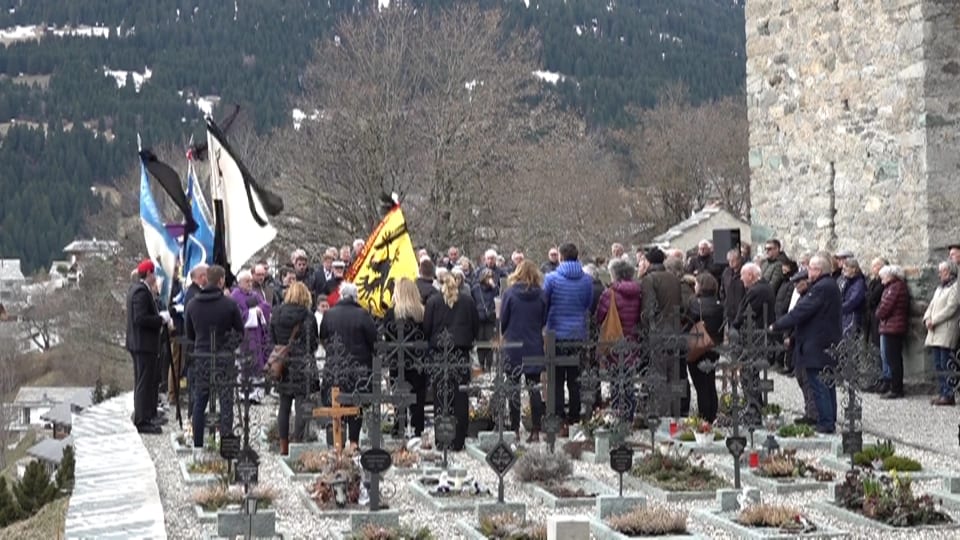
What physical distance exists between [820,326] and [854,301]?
277cm

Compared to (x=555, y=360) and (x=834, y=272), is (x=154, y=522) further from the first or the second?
(x=834, y=272)

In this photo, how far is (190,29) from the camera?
590 feet

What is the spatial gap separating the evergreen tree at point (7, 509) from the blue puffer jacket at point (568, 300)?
37.7 ft

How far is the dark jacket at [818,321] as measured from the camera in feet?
53.4

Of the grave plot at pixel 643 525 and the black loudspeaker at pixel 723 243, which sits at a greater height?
the black loudspeaker at pixel 723 243

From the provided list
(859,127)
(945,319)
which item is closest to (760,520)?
(945,319)

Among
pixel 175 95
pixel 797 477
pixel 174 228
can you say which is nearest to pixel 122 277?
pixel 174 228

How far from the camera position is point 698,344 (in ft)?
56.3

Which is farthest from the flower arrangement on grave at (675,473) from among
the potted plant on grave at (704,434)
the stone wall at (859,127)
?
the stone wall at (859,127)

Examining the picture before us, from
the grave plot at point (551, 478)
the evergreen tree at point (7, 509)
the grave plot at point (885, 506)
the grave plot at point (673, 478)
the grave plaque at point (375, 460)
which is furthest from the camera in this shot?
the evergreen tree at point (7, 509)

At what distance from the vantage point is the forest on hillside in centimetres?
12888

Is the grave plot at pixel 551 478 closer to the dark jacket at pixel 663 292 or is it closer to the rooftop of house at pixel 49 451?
the dark jacket at pixel 663 292

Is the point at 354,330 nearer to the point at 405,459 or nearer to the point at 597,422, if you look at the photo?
the point at 405,459

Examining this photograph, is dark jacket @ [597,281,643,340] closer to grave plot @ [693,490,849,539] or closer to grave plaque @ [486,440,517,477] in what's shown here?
grave plaque @ [486,440,517,477]
